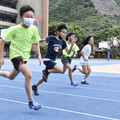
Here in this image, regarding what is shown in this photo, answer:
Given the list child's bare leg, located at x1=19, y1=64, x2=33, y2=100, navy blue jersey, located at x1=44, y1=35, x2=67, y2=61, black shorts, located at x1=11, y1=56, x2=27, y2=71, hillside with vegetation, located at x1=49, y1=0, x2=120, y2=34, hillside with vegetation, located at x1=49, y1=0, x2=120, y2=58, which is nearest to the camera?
child's bare leg, located at x1=19, y1=64, x2=33, y2=100

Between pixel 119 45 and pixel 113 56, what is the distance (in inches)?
111

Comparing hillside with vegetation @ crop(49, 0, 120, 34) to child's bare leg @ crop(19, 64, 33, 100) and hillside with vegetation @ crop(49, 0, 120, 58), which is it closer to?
hillside with vegetation @ crop(49, 0, 120, 58)

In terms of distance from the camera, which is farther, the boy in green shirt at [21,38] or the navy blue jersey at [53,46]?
the navy blue jersey at [53,46]

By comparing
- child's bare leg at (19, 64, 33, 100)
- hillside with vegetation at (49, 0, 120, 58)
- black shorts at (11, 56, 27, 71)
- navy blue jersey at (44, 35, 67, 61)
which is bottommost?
child's bare leg at (19, 64, 33, 100)

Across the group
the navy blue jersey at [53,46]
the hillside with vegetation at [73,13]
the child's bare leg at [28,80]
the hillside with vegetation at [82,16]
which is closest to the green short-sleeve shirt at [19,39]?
the child's bare leg at [28,80]

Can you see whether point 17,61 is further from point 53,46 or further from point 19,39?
point 53,46

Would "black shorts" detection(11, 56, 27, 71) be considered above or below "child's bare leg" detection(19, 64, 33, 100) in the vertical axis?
above

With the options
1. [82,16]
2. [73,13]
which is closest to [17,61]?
[82,16]

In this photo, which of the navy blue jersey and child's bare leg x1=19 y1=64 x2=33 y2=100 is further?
the navy blue jersey

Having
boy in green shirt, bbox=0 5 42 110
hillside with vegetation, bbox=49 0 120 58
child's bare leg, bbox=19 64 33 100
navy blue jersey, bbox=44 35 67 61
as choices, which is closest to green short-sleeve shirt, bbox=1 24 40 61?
boy in green shirt, bbox=0 5 42 110

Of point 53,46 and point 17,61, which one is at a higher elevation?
point 53,46

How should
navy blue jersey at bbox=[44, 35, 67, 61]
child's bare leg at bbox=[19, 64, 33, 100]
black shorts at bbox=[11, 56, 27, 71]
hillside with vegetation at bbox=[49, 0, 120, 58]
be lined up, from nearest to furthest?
child's bare leg at bbox=[19, 64, 33, 100], black shorts at bbox=[11, 56, 27, 71], navy blue jersey at bbox=[44, 35, 67, 61], hillside with vegetation at bbox=[49, 0, 120, 58]

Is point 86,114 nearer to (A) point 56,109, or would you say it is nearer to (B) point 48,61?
(A) point 56,109

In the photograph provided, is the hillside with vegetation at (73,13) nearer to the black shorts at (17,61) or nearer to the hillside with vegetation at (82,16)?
the hillside with vegetation at (82,16)
